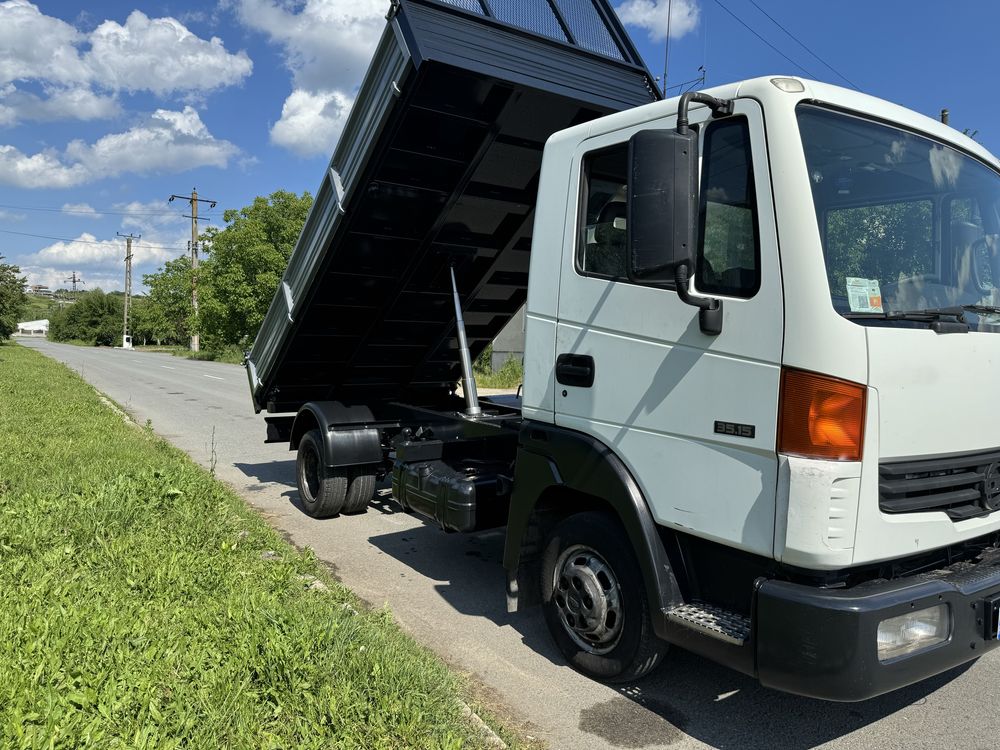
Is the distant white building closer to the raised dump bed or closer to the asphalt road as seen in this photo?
the raised dump bed

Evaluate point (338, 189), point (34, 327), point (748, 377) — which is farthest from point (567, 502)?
point (34, 327)

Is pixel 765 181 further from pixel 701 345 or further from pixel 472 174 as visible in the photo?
pixel 472 174

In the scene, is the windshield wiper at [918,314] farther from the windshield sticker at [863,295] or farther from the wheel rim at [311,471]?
the wheel rim at [311,471]

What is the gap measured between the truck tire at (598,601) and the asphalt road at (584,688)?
0.59 ft

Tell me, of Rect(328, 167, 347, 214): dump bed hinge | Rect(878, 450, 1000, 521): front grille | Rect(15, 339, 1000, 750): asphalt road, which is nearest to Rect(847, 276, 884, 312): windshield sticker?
Rect(878, 450, 1000, 521): front grille

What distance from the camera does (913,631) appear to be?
105 inches

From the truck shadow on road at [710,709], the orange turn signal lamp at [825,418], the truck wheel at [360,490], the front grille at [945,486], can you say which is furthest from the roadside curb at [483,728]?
the truck wheel at [360,490]

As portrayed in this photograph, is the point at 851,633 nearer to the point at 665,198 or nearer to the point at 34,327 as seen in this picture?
the point at 665,198

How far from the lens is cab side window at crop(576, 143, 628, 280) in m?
3.51

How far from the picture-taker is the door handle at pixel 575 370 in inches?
139

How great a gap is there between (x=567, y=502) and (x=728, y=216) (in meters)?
1.72

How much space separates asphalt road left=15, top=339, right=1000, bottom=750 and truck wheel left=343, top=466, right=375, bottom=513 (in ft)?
1.14

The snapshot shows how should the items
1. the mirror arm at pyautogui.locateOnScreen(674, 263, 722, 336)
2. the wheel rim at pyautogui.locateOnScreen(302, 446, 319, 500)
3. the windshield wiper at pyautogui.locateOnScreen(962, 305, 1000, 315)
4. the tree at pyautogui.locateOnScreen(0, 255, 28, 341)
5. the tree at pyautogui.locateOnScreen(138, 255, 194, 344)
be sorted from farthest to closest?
the tree at pyautogui.locateOnScreen(138, 255, 194, 344)
the tree at pyautogui.locateOnScreen(0, 255, 28, 341)
the wheel rim at pyautogui.locateOnScreen(302, 446, 319, 500)
the windshield wiper at pyautogui.locateOnScreen(962, 305, 1000, 315)
the mirror arm at pyautogui.locateOnScreen(674, 263, 722, 336)

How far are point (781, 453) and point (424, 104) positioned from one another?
10.3ft
